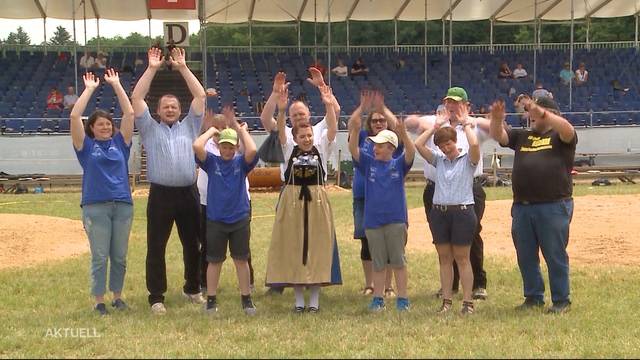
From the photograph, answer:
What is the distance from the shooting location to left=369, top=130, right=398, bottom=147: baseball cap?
7109 mm

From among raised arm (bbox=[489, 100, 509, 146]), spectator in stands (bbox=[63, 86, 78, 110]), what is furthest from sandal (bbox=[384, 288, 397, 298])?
spectator in stands (bbox=[63, 86, 78, 110])

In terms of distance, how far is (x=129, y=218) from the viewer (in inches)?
287

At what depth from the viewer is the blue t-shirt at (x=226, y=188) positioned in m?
7.13

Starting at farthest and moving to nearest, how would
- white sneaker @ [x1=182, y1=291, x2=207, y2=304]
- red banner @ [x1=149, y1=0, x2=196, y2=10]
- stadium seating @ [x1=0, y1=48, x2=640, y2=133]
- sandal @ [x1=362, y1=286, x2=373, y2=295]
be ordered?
stadium seating @ [x1=0, y1=48, x2=640, y2=133]
red banner @ [x1=149, y1=0, x2=196, y2=10]
sandal @ [x1=362, y1=286, x2=373, y2=295]
white sneaker @ [x1=182, y1=291, x2=207, y2=304]

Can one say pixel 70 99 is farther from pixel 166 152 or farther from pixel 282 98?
pixel 282 98

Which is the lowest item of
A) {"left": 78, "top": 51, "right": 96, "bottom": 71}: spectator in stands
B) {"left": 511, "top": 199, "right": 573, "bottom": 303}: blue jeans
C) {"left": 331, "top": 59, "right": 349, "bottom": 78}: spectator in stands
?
{"left": 511, "top": 199, "right": 573, "bottom": 303}: blue jeans

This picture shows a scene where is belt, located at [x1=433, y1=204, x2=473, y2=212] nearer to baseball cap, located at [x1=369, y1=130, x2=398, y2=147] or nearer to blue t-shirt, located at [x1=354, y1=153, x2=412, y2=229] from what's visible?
blue t-shirt, located at [x1=354, y1=153, x2=412, y2=229]

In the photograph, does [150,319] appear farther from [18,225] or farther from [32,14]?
[32,14]

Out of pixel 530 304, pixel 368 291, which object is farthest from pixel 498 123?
pixel 368 291

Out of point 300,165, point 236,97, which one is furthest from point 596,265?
point 236,97

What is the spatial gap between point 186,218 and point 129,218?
1.79ft

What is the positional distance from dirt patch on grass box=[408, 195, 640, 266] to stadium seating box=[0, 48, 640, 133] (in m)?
12.5

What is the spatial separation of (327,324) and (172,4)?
23084mm

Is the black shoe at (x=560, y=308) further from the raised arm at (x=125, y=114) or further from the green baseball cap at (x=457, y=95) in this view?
the raised arm at (x=125, y=114)
